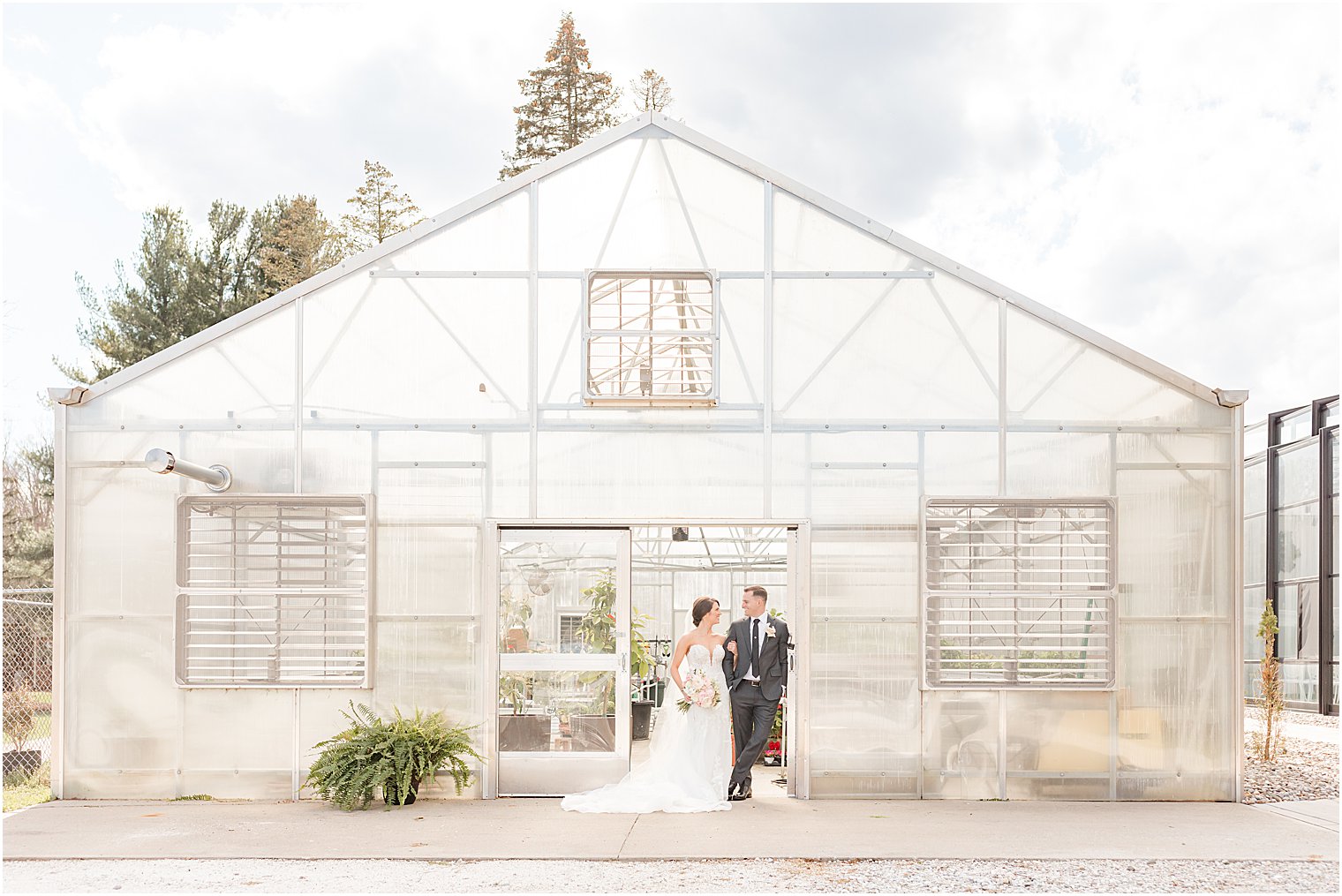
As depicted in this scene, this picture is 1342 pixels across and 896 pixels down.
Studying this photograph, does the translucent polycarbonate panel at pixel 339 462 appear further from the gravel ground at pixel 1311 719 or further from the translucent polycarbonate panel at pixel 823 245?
the gravel ground at pixel 1311 719

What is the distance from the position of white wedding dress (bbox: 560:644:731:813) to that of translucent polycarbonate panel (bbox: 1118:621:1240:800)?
3.17 metres

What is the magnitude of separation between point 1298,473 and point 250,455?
1593cm

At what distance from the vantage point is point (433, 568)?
30.0ft

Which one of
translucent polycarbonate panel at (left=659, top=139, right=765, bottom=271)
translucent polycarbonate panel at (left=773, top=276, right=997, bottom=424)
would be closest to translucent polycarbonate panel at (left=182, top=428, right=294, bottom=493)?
translucent polycarbonate panel at (left=659, top=139, right=765, bottom=271)

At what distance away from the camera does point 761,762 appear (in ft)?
37.1

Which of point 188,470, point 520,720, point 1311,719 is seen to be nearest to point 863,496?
point 520,720

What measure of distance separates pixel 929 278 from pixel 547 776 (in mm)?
5071

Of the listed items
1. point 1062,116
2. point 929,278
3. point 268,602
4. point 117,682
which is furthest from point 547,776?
point 1062,116

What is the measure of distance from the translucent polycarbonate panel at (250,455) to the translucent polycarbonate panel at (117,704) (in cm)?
136

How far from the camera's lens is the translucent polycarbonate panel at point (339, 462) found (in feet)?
30.2

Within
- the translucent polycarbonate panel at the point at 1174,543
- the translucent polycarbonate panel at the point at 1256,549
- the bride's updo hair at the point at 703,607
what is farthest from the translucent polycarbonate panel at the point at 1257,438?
the bride's updo hair at the point at 703,607

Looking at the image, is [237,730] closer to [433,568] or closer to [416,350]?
[433,568]

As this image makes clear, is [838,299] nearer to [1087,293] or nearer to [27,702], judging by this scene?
[27,702]

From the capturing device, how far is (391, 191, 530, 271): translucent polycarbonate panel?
30.6ft
